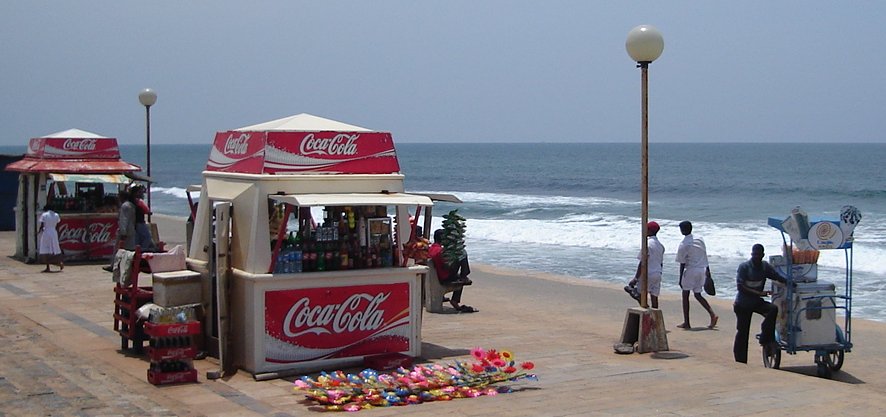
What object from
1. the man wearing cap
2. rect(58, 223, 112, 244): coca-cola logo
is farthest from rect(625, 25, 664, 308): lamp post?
rect(58, 223, 112, 244): coca-cola logo

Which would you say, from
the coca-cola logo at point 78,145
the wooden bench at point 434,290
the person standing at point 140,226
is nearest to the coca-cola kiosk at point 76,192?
the coca-cola logo at point 78,145

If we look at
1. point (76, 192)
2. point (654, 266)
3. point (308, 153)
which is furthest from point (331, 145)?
point (76, 192)

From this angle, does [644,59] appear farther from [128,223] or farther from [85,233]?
[85,233]

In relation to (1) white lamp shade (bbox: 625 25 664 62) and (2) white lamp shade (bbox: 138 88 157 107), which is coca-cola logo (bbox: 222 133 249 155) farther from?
(2) white lamp shade (bbox: 138 88 157 107)

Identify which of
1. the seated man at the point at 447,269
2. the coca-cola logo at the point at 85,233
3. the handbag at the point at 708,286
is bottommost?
the handbag at the point at 708,286

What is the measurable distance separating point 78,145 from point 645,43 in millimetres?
12328

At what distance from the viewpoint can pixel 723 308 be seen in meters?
15.9

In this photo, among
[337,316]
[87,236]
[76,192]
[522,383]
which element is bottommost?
[522,383]

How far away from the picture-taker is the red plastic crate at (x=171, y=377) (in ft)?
30.1

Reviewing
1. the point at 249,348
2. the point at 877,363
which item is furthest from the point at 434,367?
the point at 877,363

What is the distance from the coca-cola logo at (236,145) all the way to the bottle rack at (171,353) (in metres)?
1.85

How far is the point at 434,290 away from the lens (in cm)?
1398

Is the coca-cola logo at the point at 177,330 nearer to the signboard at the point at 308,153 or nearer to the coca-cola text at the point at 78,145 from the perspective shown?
the signboard at the point at 308,153

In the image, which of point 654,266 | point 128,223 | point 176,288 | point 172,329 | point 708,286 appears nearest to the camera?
point 172,329
